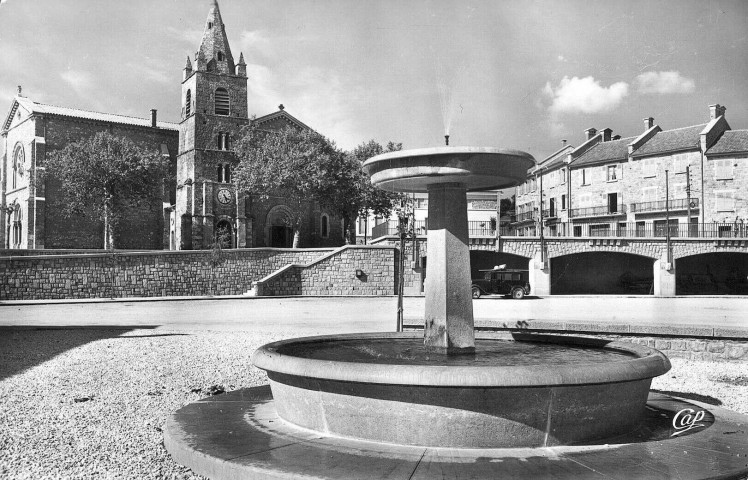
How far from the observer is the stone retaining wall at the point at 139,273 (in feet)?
103

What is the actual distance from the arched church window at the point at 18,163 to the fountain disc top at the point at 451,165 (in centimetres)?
5570

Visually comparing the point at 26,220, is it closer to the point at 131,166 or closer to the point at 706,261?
the point at 131,166

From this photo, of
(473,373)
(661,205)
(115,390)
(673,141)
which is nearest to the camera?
(473,373)

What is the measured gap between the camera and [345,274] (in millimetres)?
37562

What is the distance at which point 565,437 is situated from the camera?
4.65 m

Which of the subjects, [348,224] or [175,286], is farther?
[348,224]

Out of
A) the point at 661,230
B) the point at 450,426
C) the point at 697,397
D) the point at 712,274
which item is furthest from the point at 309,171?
the point at 450,426

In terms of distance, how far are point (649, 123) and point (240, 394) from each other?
5902 cm

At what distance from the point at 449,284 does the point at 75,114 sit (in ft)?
179

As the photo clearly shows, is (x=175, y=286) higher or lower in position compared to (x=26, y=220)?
lower

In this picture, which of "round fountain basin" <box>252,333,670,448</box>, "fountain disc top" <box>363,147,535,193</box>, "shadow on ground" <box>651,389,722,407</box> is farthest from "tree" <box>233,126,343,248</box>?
"round fountain basin" <box>252,333,670,448</box>

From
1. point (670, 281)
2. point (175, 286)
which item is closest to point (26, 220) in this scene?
point (175, 286)

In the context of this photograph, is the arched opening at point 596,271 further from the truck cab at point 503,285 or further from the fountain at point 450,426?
the fountain at point 450,426

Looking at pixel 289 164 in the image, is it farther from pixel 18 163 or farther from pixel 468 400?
pixel 468 400
